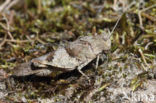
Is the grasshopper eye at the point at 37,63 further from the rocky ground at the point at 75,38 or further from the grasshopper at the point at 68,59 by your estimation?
the rocky ground at the point at 75,38

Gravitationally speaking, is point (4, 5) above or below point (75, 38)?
above

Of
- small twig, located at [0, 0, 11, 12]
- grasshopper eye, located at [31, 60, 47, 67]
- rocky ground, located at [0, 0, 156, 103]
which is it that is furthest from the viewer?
small twig, located at [0, 0, 11, 12]

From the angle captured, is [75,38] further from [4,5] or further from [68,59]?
[4,5]

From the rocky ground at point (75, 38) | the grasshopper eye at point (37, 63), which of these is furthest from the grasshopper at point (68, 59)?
the rocky ground at point (75, 38)

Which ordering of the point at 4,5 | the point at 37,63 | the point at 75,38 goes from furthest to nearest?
the point at 4,5 → the point at 75,38 → the point at 37,63

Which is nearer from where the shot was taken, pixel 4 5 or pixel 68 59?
pixel 68 59

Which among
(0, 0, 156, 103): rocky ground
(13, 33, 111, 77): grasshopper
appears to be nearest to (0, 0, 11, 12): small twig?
(0, 0, 156, 103): rocky ground

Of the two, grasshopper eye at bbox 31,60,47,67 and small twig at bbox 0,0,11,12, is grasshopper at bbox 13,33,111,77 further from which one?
small twig at bbox 0,0,11,12

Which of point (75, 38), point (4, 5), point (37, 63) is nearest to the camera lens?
point (37, 63)

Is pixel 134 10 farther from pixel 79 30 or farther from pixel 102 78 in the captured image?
pixel 102 78

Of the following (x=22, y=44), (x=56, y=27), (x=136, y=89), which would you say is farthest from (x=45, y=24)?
(x=136, y=89)

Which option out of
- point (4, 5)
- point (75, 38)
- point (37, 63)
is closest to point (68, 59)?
point (37, 63)
